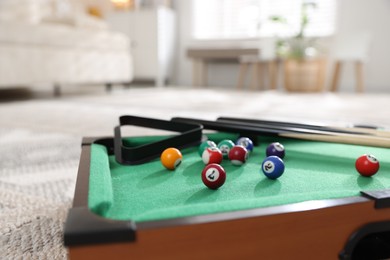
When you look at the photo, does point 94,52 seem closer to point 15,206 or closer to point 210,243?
point 15,206

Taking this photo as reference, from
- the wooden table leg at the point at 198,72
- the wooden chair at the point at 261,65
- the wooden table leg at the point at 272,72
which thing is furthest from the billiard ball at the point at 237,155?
the wooden table leg at the point at 198,72

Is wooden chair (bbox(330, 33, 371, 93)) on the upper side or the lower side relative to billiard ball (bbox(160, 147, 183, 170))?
upper

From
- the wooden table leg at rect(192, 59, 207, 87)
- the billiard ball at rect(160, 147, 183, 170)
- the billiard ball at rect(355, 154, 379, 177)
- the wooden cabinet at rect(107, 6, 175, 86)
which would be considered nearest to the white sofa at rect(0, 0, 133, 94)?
the wooden cabinet at rect(107, 6, 175, 86)

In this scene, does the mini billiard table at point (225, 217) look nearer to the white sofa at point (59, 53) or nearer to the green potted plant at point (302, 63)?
the white sofa at point (59, 53)

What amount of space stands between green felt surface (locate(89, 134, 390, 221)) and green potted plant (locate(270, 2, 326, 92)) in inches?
150

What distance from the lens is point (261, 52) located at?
468cm

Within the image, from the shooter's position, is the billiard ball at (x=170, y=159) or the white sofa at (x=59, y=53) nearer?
the billiard ball at (x=170, y=159)

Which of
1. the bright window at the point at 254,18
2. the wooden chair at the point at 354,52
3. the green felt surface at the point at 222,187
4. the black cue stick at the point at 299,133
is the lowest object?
the green felt surface at the point at 222,187

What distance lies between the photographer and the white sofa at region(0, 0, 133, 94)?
2.87m

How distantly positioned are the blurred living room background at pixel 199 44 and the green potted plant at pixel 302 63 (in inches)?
→ 0.5

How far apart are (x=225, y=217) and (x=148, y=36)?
517cm

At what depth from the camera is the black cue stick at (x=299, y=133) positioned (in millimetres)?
808

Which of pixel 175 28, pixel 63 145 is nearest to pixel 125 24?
pixel 175 28

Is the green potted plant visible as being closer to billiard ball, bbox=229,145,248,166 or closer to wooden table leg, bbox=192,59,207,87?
wooden table leg, bbox=192,59,207,87
